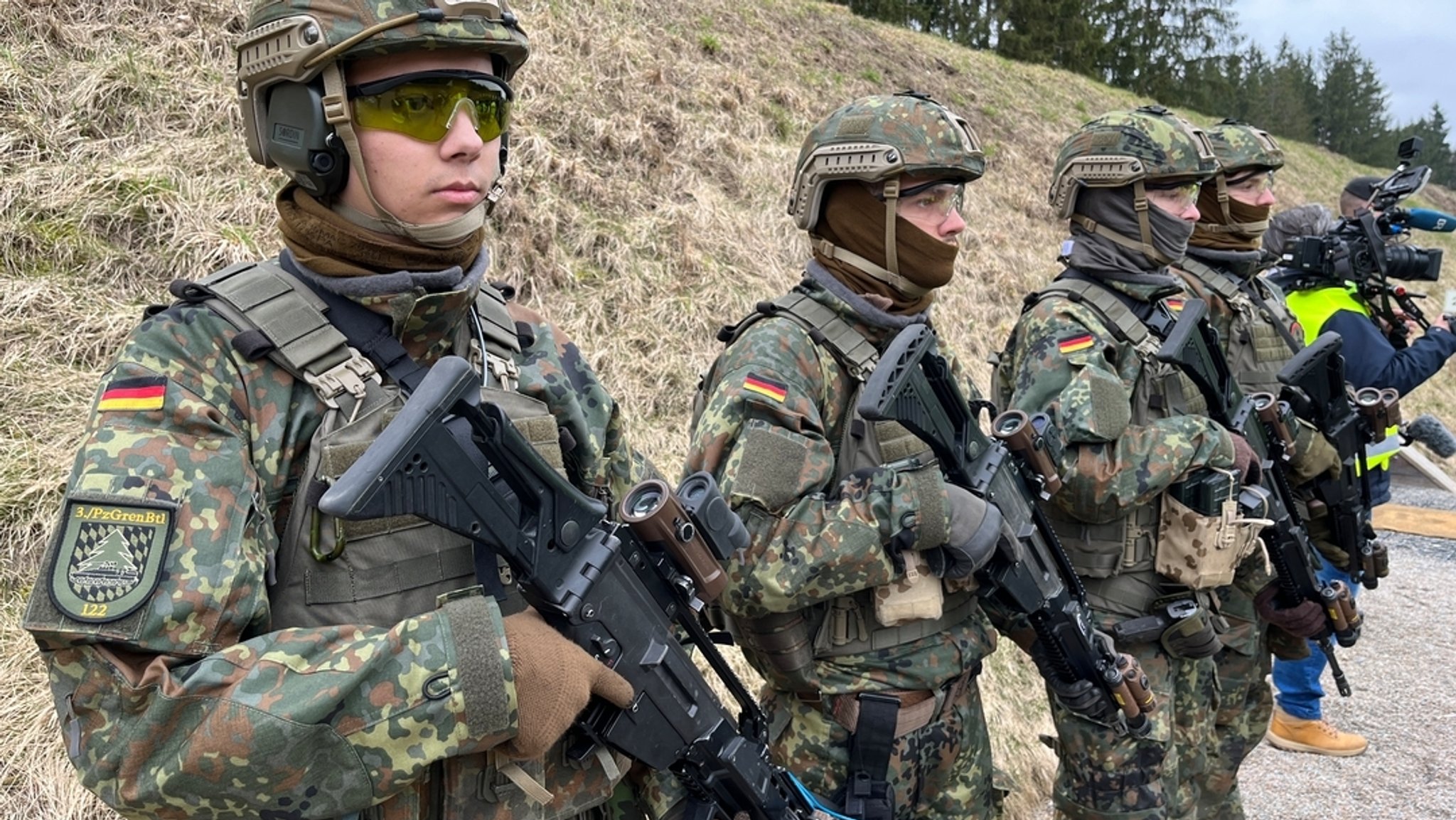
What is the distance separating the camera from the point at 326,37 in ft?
5.18

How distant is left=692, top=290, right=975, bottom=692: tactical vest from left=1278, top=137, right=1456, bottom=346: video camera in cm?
406

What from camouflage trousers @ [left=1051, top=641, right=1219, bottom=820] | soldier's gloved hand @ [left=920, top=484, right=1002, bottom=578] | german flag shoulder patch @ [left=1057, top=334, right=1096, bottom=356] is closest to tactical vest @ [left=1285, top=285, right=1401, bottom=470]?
camouflage trousers @ [left=1051, top=641, right=1219, bottom=820]

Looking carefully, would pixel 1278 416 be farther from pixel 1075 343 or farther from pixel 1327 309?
pixel 1327 309

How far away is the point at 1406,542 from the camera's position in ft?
29.9

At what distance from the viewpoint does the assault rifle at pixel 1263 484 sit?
352 centimetres

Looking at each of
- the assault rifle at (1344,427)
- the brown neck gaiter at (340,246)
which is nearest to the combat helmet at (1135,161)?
the assault rifle at (1344,427)

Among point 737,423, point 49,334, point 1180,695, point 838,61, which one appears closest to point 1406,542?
point 1180,695

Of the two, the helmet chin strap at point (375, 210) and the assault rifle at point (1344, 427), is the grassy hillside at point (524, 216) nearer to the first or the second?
the assault rifle at point (1344, 427)

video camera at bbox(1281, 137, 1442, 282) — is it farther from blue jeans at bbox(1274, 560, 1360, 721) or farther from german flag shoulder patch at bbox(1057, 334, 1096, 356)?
german flag shoulder patch at bbox(1057, 334, 1096, 356)

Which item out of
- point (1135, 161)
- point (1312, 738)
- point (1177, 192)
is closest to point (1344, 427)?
point (1177, 192)

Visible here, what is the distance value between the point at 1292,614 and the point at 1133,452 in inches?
59.9

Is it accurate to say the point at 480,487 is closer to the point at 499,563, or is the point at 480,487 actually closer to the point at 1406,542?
the point at 499,563

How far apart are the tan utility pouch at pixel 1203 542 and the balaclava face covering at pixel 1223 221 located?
179 cm

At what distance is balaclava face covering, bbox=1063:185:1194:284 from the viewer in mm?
3809
